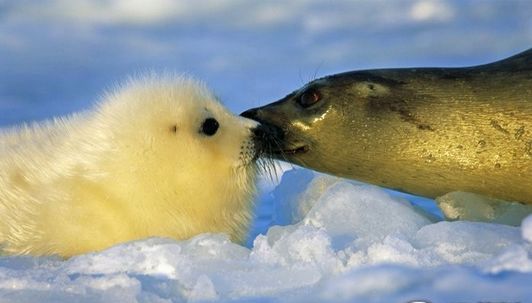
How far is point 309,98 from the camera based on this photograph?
183 inches

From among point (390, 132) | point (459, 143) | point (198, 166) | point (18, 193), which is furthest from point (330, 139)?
point (18, 193)

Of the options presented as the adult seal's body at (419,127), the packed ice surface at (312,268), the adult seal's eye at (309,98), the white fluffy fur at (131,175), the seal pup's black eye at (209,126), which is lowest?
the packed ice surface at (312,268)

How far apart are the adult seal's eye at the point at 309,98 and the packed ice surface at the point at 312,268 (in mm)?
1054

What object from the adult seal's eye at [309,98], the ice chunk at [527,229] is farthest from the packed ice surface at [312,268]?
the adult seal's eye at [309,98]

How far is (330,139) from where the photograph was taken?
4.55m

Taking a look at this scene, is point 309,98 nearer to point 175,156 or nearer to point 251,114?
point 251,114

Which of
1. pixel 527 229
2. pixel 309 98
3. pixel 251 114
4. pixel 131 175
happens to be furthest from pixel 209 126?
pixel 527 229

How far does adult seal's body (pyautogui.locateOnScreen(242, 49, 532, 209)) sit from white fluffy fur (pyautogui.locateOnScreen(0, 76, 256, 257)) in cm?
51

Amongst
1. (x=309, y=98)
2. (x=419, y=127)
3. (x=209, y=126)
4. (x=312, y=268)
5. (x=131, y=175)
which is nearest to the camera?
(x=312, y=268)

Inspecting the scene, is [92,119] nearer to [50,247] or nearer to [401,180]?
[50,247]

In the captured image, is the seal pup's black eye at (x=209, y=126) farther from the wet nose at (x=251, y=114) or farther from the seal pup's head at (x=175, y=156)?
the wet nose at (x=251, y=114)

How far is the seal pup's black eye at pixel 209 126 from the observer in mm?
3910

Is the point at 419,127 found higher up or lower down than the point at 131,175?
higher up

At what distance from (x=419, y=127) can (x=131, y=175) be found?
1518 millimetres
